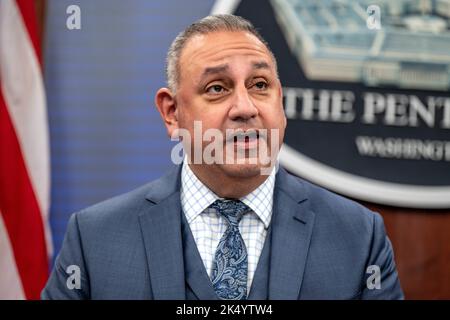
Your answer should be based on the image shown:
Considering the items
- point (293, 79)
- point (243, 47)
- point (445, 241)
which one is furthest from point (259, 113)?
point (445, 241)

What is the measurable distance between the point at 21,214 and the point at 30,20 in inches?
22.3

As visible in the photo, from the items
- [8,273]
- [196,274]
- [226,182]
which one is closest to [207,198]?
[226,182]

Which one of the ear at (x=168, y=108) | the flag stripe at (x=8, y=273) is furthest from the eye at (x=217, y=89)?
the flag stripe at (x=8, y=273)

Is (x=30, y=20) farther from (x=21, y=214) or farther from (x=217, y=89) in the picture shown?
(x=217, y=89)

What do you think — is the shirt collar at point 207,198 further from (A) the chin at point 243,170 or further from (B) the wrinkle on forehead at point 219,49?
(B) the wrinkle on forehead at point 219,49

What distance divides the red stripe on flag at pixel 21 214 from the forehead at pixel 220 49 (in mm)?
865

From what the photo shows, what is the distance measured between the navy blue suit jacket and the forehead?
0.25 meters

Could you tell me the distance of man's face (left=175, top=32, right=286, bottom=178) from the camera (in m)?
1.12

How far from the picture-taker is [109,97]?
1.89 metres

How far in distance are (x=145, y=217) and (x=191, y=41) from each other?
13.3 inches

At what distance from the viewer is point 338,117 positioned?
6.15ft

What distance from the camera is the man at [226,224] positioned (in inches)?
44.3

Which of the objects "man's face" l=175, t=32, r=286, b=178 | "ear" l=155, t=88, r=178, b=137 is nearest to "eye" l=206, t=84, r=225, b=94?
"man's face" l=175, t=32, r=286, b=178
